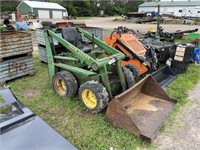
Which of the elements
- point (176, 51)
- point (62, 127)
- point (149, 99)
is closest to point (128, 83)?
point (149, 99)

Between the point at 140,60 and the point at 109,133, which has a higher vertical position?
the point at 140,60

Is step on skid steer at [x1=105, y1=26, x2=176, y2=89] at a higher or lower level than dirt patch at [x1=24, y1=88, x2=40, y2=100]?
higher

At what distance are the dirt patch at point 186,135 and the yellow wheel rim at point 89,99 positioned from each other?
1106 millimetres

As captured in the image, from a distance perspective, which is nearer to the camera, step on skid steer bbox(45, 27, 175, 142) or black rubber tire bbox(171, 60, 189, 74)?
step on skid steer bbox(45, 27, 175, 142)

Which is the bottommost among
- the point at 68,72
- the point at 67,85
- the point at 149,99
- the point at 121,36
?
the point at 149,99

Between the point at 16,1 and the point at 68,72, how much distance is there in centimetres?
4393

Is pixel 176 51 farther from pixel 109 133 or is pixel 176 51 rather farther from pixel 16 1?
pixel 16 1

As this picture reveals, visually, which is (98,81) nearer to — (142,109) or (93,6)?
(142,109)

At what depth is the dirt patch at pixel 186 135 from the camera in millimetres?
2396

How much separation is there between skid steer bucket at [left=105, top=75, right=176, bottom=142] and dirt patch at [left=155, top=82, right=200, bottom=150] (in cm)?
18

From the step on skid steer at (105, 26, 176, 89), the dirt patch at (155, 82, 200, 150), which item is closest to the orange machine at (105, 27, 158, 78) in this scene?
the step on skid steer at (105, 26, 176, 89)

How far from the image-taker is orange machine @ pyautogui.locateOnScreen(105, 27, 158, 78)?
437 centimetres

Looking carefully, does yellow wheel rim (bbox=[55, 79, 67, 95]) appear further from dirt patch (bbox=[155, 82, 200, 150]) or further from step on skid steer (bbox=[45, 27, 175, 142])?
dirt patch (bbox=[155, 82, 200, 150])

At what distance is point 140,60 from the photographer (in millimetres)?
4301
